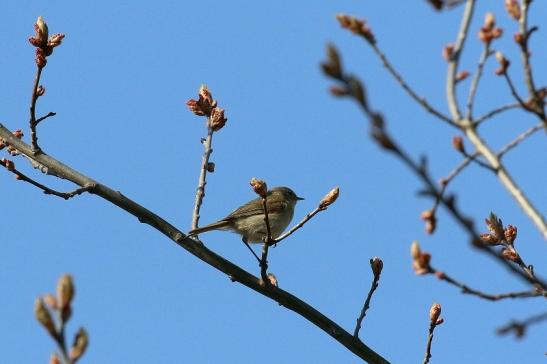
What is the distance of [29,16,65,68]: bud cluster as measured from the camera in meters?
5.58

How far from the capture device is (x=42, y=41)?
5617 mm

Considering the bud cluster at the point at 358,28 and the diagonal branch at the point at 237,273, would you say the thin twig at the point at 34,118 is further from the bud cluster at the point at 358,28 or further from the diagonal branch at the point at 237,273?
the bud cluster at the point at 358,28

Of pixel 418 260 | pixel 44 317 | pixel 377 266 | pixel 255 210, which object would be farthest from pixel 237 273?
pixel 255 210

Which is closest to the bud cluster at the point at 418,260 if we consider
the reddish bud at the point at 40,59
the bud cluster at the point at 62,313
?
the bud cluster at the point at 62,313

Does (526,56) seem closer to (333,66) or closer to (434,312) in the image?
(333,66)

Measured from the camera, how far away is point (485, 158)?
277 cm

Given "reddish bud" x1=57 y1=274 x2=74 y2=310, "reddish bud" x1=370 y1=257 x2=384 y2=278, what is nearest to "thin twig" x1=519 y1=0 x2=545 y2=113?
"reddish bud" x1=57 y1=274 x2=74 y2=310

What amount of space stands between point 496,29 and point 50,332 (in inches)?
78.5

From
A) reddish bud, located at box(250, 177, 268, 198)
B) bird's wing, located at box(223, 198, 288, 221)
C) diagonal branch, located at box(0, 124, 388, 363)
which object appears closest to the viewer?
reddish bud, located at box(250, 177, 268, 198)

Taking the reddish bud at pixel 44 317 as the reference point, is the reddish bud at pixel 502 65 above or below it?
above

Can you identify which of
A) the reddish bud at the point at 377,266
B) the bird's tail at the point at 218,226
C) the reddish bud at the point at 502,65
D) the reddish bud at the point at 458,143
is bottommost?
the reddish bud at the point at 458,143

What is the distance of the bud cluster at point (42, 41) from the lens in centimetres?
558

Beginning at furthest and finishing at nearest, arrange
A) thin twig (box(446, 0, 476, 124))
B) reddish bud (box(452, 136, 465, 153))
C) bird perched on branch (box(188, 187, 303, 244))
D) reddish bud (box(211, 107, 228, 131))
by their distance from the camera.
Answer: bird perched on branch (box(188, 187, 303, 244)) < reddish bud (box(211, 107, 228, 131)) < reddish bud (box(452, 136, 465, 153)) < thin twig (box(446, 0, 476, 124))

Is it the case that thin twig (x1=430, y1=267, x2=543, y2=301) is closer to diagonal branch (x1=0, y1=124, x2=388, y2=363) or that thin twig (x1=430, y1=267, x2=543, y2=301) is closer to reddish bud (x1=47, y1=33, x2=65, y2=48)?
diagonal branch (x1=0, y1=124, x2=388, y2=363)
